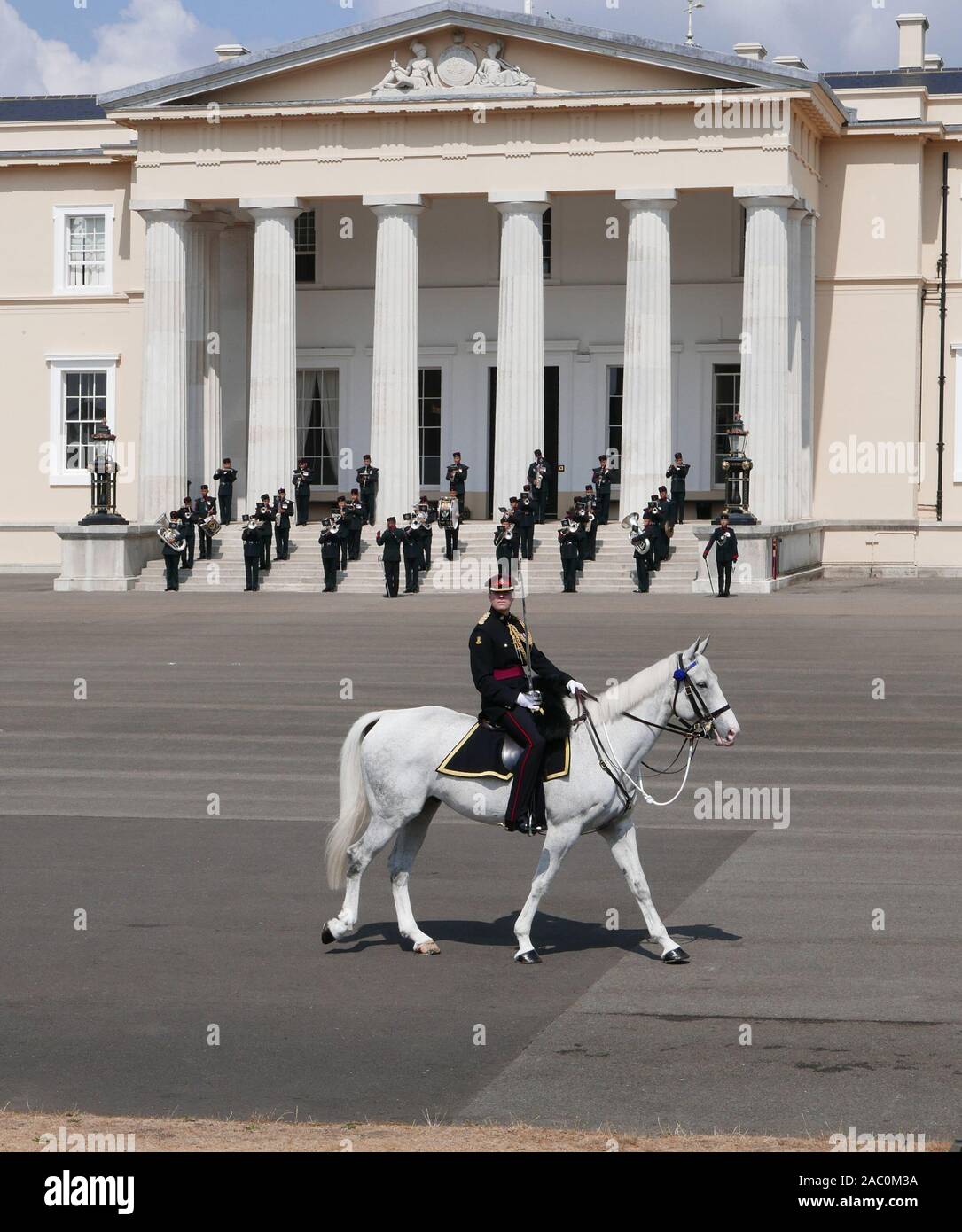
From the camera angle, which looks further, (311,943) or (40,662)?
(40,662)

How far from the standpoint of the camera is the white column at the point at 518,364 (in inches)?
1793

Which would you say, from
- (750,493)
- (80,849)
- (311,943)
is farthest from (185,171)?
(311,943)

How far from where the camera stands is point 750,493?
45.8 metres

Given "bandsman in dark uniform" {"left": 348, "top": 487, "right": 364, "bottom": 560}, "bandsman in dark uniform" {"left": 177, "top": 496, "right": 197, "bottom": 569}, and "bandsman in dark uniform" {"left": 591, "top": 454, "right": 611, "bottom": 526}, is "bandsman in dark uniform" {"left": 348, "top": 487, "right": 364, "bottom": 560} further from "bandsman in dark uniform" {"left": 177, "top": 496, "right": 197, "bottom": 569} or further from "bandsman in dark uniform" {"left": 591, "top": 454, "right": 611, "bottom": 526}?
"bandsman in dark uniform" {"left": 591, "top": 454, "right": 611, "bottom": 526}

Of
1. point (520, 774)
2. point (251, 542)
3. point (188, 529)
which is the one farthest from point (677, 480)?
point (520, 774)

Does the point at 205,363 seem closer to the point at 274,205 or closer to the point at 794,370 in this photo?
the point at 274,205

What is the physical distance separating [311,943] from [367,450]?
139 ft

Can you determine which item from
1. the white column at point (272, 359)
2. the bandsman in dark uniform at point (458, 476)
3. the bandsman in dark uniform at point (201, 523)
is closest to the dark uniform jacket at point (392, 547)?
the bandsman in dark uniform at point (458, 476)

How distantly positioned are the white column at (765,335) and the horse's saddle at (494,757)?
34662mm

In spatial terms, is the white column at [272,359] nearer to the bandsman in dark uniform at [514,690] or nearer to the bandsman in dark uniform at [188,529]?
the bandsman in dark uniform at [188,529]

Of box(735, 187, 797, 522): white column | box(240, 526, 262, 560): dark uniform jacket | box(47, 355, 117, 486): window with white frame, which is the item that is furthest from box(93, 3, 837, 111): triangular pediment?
box(240, 526, 262, 560): dark uniform jacket
